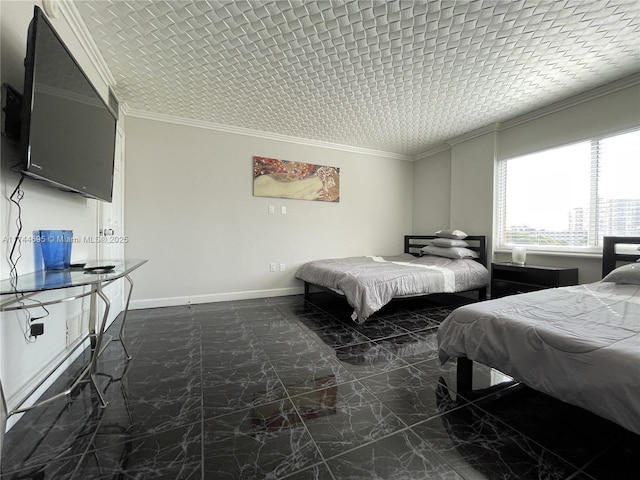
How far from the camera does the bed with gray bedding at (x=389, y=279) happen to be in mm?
2627

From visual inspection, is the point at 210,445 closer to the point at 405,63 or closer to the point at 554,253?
the point at 405,63

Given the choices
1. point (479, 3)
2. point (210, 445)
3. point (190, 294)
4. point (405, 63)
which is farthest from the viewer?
point (190, 294)

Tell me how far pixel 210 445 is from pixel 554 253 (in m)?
3.85

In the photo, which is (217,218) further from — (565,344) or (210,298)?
(565,344)

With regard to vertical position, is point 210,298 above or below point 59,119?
below

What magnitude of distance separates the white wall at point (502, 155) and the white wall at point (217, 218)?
141 cm

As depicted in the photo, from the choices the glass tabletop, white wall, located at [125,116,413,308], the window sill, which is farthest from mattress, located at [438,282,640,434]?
white wall, located at [125,116,413,308]

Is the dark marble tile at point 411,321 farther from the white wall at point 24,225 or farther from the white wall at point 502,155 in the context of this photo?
the white wall at point 24,225

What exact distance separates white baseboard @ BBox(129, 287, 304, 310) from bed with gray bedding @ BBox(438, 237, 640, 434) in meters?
2.73

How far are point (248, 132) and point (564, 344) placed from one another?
3.95 meters

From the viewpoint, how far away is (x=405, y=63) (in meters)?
2.34

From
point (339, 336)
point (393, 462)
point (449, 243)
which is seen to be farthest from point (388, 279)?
point (393, 462)

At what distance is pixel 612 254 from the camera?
2.57 meters

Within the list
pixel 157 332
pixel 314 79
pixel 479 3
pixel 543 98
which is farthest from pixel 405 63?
pixel 157 332
